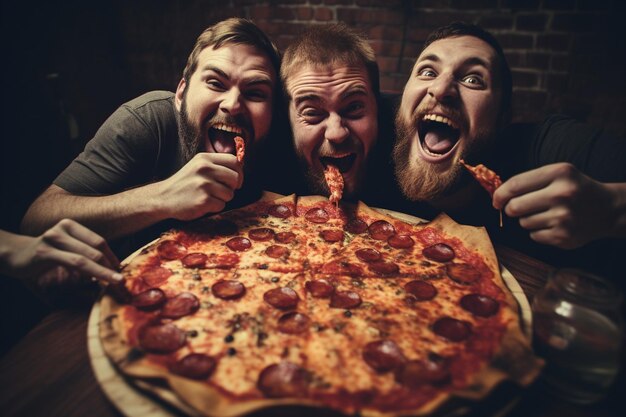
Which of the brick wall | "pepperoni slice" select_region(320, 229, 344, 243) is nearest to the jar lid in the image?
"pepperoni slice" select_region(320, 229, 344, 243)

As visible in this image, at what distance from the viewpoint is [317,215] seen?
2918 millimetres

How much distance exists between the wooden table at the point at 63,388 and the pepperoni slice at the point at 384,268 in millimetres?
967

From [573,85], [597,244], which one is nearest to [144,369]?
[597,244]

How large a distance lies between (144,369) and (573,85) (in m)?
6.13

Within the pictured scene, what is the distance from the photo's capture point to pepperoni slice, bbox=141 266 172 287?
82.1 inches

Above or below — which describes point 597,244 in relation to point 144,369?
below

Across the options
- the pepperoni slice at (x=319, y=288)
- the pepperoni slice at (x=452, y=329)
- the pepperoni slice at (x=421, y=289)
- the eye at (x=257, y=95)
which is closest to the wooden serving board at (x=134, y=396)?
the pepperoni slice at (x=452, y=329)

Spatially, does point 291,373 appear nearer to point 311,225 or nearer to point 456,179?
point 311,225

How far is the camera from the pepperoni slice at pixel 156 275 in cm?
209

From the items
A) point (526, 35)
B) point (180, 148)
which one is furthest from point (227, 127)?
point (526, 35)

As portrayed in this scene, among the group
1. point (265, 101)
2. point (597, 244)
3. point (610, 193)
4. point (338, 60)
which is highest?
point (338, 60)

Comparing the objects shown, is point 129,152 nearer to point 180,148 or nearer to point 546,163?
point 180,148

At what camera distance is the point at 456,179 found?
9.71 feet

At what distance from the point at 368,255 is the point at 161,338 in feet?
4.53
